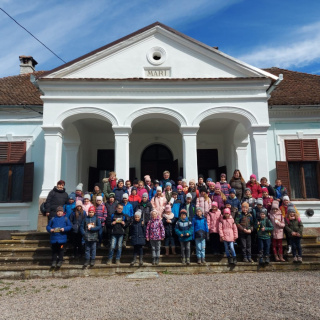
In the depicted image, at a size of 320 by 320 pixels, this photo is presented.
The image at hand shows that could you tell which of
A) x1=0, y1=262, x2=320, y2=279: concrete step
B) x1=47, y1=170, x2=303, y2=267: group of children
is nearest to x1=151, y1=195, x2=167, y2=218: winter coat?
x1=47, y1=170, x2=303, y2=267: group of children

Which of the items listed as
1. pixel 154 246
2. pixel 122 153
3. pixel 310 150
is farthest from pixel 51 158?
pixel 310 150

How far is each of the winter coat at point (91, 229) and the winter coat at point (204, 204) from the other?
7.61 feet

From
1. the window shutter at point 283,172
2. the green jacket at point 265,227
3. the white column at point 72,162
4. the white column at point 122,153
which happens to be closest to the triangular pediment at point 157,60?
the white column at point 122,153

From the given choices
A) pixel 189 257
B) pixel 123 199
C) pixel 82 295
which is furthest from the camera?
pixel 123 199

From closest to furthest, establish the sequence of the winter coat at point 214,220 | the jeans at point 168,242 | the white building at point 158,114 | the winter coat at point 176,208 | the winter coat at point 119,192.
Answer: the winter coat at point 214,220, the jeans at point 168,242, the winter coat at point 176,208, the winter coat at point 119,192, the white building at point 158,114

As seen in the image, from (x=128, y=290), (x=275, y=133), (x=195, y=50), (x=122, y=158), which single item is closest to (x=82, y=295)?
(x=128, y=290)

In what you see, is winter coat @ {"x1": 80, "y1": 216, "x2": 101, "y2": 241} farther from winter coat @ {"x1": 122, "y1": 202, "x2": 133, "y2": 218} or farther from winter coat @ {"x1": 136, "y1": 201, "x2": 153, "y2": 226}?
winter coat @ {"x1": 136, "y1": 201, "x2": 153, "y2": 226}

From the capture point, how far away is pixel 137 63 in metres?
9.87

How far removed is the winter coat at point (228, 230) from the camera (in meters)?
6.52

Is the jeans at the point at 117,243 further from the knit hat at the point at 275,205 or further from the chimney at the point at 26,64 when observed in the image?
the chimney at the point at 26,64

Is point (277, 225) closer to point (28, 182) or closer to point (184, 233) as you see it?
point (184, 233)

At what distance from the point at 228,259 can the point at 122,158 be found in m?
4.28

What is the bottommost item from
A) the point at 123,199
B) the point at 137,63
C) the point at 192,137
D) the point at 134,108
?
the point at 123,199

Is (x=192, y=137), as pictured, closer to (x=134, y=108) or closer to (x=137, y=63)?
(x=134, y=108)
